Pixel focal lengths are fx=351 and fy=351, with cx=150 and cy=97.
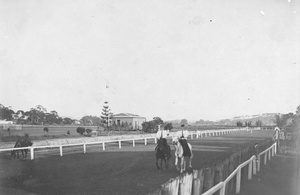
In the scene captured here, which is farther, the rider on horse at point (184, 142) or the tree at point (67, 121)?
the tree at point (67, 121)

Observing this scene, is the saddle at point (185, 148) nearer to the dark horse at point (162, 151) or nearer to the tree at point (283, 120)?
the dark horse at point (162, 151)

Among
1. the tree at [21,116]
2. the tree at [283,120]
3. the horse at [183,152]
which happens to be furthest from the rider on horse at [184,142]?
the tree at [21,116]

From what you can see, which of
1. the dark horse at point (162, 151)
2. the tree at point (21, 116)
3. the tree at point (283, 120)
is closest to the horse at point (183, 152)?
the dark horse at point (162, 151)

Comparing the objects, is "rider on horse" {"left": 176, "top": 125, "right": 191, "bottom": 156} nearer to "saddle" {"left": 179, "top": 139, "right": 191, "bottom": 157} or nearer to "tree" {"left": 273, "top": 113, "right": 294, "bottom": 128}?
"saddle" {"left": 179, "top": 139, "right": 191, "bottom": 157}

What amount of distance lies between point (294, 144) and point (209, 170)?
14.6 meters

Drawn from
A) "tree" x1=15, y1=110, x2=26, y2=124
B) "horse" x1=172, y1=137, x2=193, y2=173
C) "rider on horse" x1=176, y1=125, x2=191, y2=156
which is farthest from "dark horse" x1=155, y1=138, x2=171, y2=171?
"tree" x1=15, y1=110, x2=26, y2=124

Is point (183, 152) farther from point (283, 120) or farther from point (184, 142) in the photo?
point (283, 120)

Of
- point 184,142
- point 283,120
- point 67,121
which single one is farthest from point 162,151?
point 67,121

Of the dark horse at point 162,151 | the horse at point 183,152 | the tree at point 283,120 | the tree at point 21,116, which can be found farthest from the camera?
the tree at point 21,116

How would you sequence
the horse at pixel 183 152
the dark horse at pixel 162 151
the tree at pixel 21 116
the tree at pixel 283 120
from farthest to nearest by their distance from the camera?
the tree at pixel 21 116 → the tree at pixel 283 120 → the dark horse at pixel 162 151 → the horse at pixel 183 152

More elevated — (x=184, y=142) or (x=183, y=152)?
(x=184, y=142)

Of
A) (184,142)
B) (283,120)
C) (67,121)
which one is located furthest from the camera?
(67,121)

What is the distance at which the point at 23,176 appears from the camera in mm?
10398

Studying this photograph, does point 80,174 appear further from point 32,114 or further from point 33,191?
point 32,114
